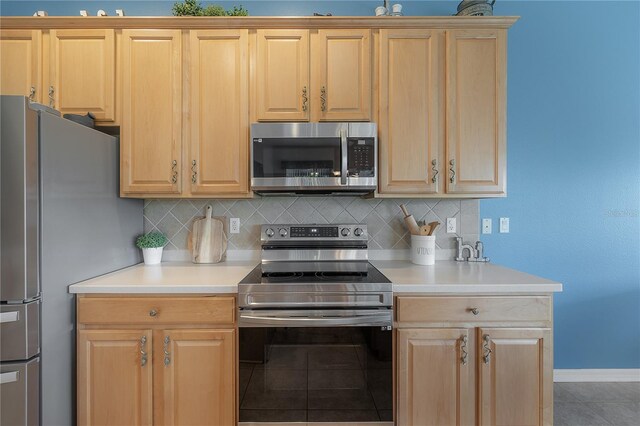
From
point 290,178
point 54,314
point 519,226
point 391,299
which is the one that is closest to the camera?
point 54,314

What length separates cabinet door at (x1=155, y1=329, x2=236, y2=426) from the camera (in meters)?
1.46

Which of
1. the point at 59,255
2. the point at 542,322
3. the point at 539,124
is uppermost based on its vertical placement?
the point at 539,124

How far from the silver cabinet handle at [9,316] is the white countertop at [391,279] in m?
0.21

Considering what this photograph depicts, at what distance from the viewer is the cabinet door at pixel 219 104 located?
1818 millimetres

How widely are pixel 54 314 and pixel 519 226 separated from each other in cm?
280

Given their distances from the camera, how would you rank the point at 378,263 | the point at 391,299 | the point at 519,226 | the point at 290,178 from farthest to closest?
the point at 519,226 < the point at 378,263 < the point at 290,178 < the point at 391,299

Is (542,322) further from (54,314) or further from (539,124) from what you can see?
(54,314)

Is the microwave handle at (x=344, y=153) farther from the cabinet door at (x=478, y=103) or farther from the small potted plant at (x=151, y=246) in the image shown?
the small potted plant at (x=151, y=246)

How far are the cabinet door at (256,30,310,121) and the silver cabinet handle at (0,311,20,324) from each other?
1425 millimetres

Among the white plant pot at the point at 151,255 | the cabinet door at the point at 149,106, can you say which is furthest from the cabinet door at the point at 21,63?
the white plant pot at the point at 151,255

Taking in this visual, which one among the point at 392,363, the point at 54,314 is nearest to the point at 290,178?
the point at 392,363

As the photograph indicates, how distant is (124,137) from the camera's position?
1.81m

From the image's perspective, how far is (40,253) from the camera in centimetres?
129

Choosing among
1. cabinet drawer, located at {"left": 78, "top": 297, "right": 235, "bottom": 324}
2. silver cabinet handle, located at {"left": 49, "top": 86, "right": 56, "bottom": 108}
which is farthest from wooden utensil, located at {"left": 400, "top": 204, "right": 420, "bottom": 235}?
silver cabinet handle, located at {"left": 49, "top": 86, "right": 56, "bottom": 108}
